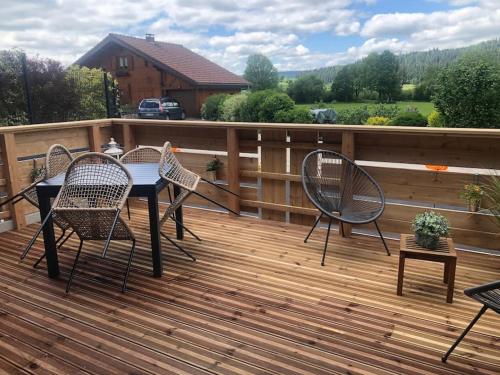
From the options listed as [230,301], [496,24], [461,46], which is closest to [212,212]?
[230,301]

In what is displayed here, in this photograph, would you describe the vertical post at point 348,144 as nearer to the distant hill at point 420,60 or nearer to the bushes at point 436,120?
the bushes at point 436,120

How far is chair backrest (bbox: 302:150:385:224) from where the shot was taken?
343 centimetres

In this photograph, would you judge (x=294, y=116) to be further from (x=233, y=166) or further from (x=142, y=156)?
(x=142, y=156)

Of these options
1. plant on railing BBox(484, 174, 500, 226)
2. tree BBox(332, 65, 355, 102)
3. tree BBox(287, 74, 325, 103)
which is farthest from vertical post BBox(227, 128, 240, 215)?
tree BBox(332, 65, 355, 102)

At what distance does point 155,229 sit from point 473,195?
236cm

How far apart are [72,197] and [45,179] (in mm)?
421

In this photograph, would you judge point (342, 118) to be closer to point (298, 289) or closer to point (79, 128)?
point (79, 128)

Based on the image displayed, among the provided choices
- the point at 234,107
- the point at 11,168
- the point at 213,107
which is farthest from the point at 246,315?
the point at 213,107

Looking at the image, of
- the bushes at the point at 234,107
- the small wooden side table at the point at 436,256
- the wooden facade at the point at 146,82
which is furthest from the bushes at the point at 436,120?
the wooden facade at the point at 146,82

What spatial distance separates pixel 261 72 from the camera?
21.9 metres

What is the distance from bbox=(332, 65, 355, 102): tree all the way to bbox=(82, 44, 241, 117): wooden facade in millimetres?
6149

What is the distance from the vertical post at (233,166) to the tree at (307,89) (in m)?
11.3

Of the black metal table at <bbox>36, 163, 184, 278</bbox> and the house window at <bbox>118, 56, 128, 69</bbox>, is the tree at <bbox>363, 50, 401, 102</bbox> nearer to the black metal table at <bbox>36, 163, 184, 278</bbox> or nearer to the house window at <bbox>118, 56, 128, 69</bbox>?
the house window at <bbox>118, 56, 128, 69</bbox>

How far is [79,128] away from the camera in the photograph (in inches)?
182
